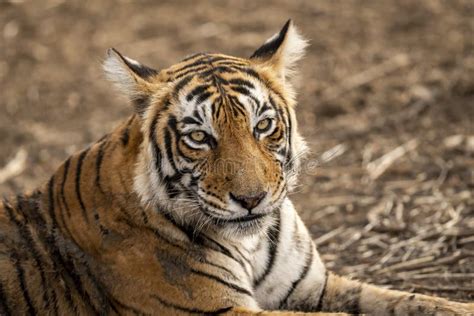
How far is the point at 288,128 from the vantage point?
3840 millimetres

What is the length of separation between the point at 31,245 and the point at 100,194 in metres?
0.42

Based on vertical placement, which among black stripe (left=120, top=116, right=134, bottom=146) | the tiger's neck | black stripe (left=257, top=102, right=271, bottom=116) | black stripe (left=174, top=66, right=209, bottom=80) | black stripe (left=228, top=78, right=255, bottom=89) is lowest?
the tiger's neck

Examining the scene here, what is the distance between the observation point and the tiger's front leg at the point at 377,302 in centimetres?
382

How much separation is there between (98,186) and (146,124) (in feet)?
1.22

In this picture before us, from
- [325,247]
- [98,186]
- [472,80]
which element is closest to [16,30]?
[472,80]

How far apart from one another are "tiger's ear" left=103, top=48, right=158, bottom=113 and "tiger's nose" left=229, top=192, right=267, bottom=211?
630 millimetres

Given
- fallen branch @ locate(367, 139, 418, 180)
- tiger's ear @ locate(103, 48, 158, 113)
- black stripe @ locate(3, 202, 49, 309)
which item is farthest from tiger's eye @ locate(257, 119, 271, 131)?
fallen branch @ locate(367, 139, 418, 180)

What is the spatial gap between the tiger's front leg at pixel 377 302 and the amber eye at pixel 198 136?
1026mm

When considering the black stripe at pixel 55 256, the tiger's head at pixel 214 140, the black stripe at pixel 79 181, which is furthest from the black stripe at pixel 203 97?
the black stripe at pixel 55 256

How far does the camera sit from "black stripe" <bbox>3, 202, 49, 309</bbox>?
12.7ft

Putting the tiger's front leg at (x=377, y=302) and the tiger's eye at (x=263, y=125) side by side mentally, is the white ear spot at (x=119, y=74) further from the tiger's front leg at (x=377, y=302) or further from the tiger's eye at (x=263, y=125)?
the tiger's front leg at (x=377, y=302)

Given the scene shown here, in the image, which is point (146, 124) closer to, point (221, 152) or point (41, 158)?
point (221, 152)

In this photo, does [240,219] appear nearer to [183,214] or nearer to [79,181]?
[183,214]

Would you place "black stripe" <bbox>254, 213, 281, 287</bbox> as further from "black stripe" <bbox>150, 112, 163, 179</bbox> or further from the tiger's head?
"black stripe" <bbox>150, 112, 163, 179</bbox>
